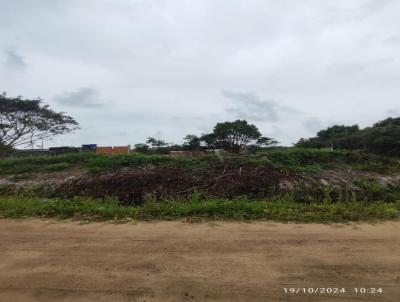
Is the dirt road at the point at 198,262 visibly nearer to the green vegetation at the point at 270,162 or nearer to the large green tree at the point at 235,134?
the green vegetation at the point at 270,162

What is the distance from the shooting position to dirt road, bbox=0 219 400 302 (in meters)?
3.00

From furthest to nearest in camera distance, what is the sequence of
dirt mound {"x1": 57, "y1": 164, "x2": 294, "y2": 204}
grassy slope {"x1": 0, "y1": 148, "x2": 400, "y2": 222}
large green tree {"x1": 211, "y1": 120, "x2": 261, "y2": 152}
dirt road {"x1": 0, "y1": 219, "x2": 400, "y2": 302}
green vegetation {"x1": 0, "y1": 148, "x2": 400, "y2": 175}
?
large green tree {"x1": 211, "y1": 120, "x2": 261, "y2": 152} < green vegetation {"x1": 0, "y1": 148, "x2": 400, "y2": 175} < dirt mound {"x1": 57, "y1": 164, "x2": 294, "y2": 204} < grassy slope {"x1": 0, "y1": 148, "x2": 400, "y2": 222} < dirt road {"x1": 0, "y1": 219, "x2": 400, "y2": 302}

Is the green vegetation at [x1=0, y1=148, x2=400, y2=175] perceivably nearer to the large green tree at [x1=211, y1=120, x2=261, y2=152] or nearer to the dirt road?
the dirt road

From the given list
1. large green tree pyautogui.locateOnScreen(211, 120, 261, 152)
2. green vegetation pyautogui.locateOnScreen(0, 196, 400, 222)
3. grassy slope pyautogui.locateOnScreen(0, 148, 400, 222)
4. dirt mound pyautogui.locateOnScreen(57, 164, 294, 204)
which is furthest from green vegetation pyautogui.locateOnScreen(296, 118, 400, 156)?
green vegetation pyautogui.locateOnScreen(0, 196, 400, 222)

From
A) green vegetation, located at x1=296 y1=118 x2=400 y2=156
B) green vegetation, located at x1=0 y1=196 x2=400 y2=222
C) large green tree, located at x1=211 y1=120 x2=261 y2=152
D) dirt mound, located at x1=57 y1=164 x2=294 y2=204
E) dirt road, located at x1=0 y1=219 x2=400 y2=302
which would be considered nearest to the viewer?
dirt road, located at x1=0 y1=219 x2=400 y2=302

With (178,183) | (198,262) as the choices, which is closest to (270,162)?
(178,183)

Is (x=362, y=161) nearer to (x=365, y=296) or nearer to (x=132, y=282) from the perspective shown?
(x=365, y=296)

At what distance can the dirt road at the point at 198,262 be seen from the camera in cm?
300

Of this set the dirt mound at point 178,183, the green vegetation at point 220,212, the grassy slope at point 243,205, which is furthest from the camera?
the dirt mound at point 178,183

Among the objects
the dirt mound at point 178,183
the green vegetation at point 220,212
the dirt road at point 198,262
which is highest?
the dirt mound at point 178,183

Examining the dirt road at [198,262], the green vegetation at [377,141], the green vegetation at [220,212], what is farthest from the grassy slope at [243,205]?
the green vegetation at [377,141]

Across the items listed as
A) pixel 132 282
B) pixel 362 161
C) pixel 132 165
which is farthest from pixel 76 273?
pixel 362 161

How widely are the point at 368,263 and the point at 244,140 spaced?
26226mm

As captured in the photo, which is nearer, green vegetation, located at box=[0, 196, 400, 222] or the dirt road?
the dirt road
